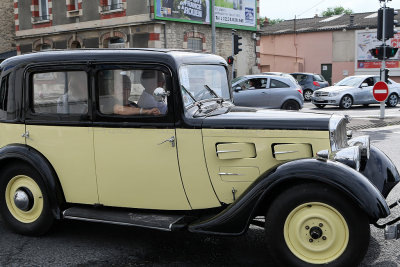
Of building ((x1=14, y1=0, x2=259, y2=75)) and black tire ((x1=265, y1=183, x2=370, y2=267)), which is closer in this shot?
black tire ((x1=265, y1=183, x2=370, y2=267))

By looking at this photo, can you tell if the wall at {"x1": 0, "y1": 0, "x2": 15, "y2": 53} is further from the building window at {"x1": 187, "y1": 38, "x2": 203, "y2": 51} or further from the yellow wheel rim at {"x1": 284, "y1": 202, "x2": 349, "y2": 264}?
the yellow wheel rim at {"x1": 284, "y1": 202, "x2": 349, "y2": 264}

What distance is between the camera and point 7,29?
31.5 m

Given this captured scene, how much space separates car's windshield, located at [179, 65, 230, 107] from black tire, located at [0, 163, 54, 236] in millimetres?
1723

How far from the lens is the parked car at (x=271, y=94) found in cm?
1655

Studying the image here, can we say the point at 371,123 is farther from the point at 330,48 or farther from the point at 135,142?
the point at 330,48

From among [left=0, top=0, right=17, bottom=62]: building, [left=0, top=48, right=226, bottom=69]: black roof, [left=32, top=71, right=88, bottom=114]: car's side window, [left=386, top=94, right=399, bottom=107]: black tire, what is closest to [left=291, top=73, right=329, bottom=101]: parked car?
[left=386, top=94, right=399, bottom=107]: black tire

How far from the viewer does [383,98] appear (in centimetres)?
1459

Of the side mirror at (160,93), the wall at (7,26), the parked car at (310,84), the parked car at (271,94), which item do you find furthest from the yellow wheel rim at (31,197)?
the wall at (7,26)

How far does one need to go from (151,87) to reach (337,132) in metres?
1.70

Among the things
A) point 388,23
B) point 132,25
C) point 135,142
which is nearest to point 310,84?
point 132,25

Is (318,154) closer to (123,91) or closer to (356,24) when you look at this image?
(123,91)

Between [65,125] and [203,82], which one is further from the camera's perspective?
[203,82]

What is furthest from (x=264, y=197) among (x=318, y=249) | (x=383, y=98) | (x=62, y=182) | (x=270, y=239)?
(x=383, y=98)

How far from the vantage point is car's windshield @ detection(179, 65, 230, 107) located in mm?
4352
